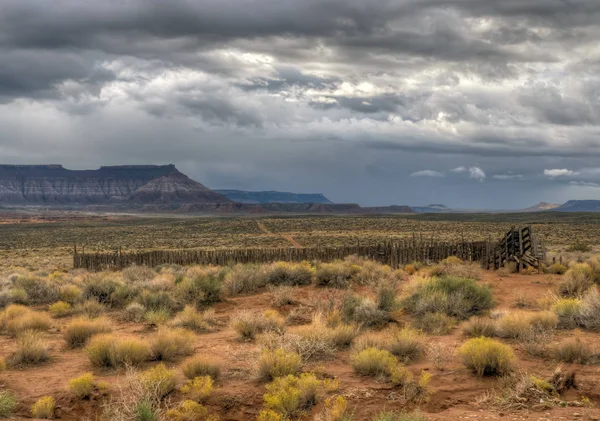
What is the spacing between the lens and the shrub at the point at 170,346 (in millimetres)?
9023

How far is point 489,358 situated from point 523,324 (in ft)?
7.25

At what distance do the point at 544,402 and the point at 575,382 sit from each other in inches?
36.6

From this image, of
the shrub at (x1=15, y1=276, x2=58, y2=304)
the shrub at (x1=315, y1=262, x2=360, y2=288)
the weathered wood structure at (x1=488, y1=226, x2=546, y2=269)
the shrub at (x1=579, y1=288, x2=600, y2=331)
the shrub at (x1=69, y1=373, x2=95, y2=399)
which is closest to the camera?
the shrub at (x1=69, y1=373, x2=95, y2=399)

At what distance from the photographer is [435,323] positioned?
10750 mm

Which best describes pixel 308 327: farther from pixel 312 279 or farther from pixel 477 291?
pixel 312 279

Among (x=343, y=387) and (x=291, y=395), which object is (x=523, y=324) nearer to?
(x=343, y=387)

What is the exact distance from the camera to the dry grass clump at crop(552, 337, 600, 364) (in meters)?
8.09

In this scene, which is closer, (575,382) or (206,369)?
(575,382)

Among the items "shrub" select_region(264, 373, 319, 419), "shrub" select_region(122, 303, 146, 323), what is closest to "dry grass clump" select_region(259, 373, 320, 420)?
"shrub" select_region(264, 373, 319, 419)

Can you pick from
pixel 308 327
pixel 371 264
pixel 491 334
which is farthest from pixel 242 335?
pixel 371 264

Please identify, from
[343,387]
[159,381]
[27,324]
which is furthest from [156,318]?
[343,387]

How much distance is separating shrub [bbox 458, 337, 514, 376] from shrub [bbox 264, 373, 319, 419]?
2.40 meters

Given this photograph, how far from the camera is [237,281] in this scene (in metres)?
16.7

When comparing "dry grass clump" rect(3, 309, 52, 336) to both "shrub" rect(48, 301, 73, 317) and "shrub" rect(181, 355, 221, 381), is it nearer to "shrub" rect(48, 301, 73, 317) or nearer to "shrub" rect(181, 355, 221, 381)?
"shrub" rect(48, 301, 73, 317)
